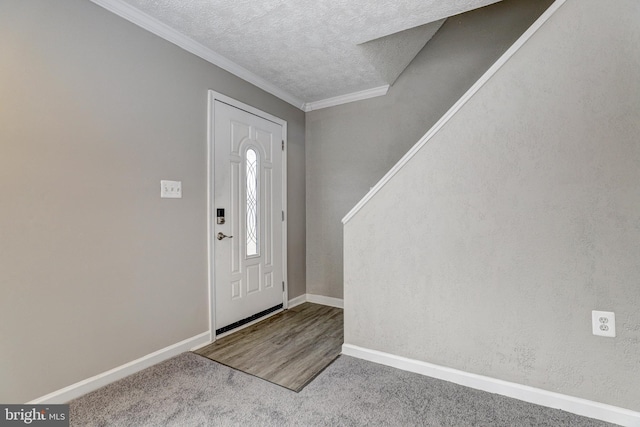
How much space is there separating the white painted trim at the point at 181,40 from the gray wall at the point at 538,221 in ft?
6.05

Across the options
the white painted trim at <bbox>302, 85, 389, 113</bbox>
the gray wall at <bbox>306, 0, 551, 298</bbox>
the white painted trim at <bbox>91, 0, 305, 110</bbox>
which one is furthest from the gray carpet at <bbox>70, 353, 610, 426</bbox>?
the white painted trim at <bbox>302, 85, 389, 113</bbox>

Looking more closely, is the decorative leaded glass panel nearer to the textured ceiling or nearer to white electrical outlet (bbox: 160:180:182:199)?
white electrical outlet (bbox: 160:180:182:199)

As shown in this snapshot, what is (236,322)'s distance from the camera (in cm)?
280

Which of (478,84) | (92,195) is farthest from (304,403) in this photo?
(478,84)

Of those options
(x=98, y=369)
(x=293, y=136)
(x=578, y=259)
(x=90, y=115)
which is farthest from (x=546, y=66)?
(x=98, y=369)

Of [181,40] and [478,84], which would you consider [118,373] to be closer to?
[181,40]

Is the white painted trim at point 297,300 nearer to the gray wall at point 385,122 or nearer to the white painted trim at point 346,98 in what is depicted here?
the gray wall at point 385,122

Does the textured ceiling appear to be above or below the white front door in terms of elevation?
above

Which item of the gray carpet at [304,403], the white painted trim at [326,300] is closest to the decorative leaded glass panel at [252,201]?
the white painted trim at [326,300]

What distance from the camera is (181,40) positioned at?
2.28 meters

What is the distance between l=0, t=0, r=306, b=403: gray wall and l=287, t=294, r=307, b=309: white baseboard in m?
1.18

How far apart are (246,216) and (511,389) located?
2439mm

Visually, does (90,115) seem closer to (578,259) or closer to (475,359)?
(475,359)

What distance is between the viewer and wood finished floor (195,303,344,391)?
6.71 ft
